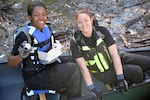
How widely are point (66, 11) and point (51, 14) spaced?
0.37 meters

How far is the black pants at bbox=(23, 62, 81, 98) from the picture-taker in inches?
120

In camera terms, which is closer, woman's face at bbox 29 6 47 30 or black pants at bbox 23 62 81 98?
woman's face at bbox 29 6 47 30

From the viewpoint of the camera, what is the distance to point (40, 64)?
121 inches

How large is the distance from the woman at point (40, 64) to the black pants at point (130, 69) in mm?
305

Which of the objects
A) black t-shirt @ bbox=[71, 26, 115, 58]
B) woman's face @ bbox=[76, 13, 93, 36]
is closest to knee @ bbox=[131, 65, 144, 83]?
black t-shirt @ bbox=[71, 26, 115, 58]

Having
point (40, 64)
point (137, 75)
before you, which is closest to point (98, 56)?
point (137, 75)

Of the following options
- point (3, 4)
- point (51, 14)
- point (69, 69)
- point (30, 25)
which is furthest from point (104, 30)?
point (3, 4)

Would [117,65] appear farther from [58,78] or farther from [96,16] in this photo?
[96,16]

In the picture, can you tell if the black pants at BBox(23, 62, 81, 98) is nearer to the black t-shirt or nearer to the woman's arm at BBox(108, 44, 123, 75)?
the black t-shirt

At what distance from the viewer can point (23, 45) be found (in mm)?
2836

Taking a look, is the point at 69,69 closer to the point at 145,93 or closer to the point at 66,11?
the point at 145,93

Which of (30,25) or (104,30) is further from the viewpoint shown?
(104,30)

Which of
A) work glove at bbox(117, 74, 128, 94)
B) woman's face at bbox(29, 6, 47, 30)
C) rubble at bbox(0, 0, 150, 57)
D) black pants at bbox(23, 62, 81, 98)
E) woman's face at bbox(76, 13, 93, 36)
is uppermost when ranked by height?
woman's face at bbox(29, 6, 47, 30)

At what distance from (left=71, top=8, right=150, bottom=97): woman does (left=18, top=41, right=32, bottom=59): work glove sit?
509mm
